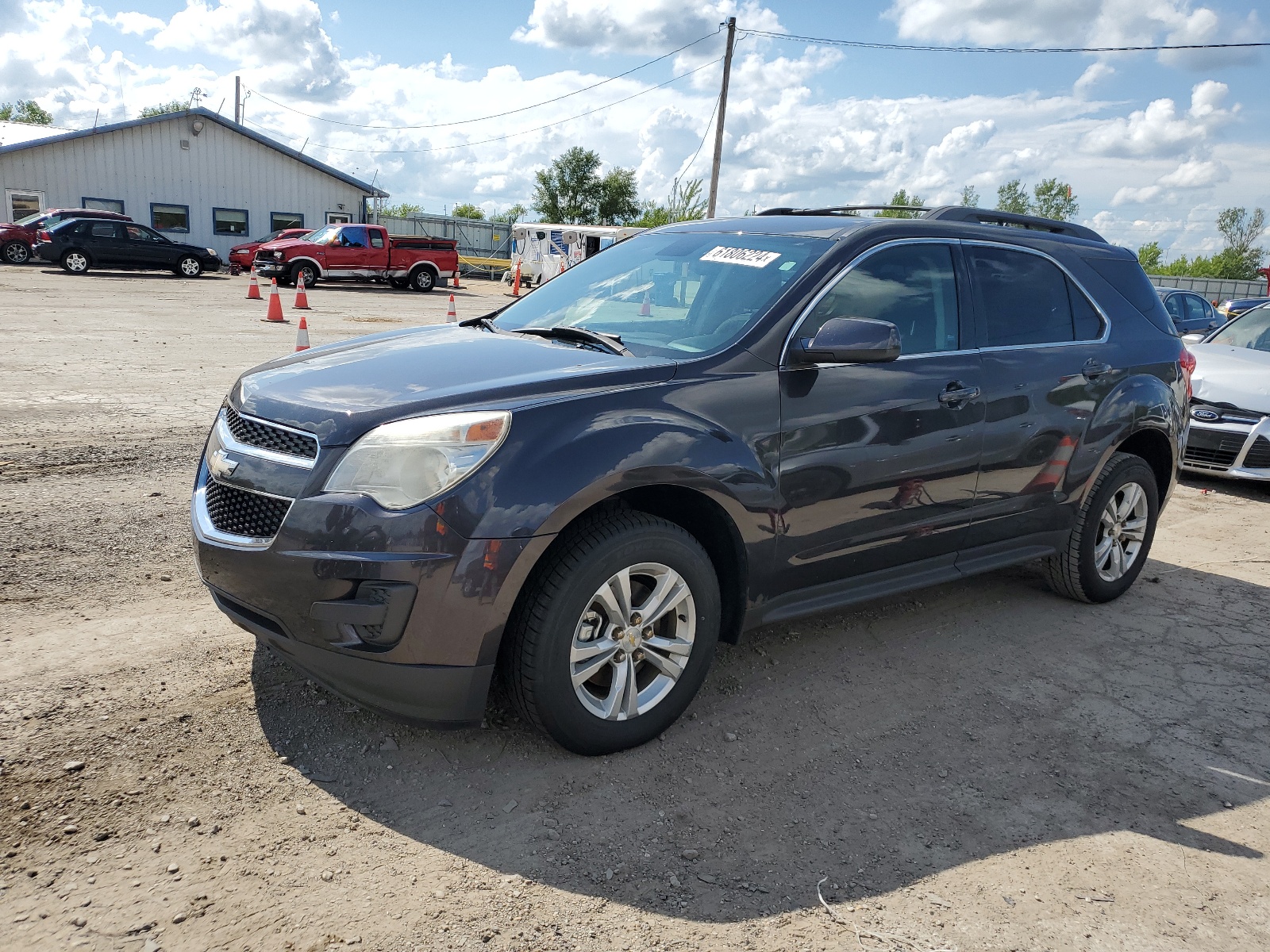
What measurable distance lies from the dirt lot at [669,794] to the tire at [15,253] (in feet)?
99.0

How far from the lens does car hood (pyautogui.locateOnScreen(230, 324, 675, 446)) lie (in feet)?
9.76

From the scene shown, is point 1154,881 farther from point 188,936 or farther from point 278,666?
point 278,666

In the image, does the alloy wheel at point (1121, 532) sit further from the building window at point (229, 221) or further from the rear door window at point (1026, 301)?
the building window at point (229, 221)

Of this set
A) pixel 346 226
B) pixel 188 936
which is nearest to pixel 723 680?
pixel 188 936

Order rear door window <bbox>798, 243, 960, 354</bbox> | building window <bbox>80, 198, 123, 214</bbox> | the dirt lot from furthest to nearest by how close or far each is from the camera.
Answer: building window <bbox>80, 198, 123, 214</bbox> < rear door window <bbox>798, 243, 960, 354</bbox> < the dirt lot

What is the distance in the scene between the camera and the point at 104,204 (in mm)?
35875

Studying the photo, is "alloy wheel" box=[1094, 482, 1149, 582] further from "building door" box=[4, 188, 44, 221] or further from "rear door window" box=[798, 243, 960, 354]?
"building door" box=[4, 188, 44, 221]

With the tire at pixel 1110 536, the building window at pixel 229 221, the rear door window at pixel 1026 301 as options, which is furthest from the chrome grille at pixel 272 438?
the building window at pixel 229 221

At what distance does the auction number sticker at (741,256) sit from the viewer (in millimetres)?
3920

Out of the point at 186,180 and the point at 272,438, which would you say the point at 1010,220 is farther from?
the point at 186,180

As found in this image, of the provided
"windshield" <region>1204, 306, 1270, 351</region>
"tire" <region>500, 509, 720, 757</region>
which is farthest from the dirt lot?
"windshield" <region>1204, 306, 1270, 351</region>

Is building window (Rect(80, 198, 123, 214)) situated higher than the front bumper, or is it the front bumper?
building window (Rect(80, 198, 123, 214))

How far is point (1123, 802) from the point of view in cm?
324

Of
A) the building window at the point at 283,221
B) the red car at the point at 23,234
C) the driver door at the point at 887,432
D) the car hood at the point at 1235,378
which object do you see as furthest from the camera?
the building window at the point at 283,221
